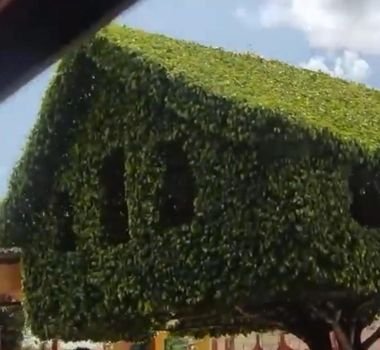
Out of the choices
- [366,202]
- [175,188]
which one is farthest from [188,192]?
[366,202]

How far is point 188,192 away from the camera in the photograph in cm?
753

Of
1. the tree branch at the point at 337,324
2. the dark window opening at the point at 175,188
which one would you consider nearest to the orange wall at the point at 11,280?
the dark window opening at the point at 175,188

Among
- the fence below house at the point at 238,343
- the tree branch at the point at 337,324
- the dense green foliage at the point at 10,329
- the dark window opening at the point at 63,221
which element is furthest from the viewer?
the dense green foliage at the point at 10,329

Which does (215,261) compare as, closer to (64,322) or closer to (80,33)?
(64,322)

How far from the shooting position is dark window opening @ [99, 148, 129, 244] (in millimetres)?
7945

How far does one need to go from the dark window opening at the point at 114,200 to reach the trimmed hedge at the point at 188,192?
15 millimetres

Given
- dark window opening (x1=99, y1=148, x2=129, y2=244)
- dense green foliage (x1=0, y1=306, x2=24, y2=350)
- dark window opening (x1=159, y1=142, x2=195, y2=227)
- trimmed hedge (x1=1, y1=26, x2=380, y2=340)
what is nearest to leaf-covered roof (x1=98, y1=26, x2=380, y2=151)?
trimmed hedge (x1=1, y1=26, x2=380, y2=340)

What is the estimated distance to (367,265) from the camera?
6488 millimetres

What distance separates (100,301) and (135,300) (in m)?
0.58

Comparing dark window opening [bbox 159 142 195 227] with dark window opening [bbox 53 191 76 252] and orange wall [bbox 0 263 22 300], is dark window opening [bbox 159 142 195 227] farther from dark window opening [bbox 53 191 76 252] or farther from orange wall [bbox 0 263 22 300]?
orange wall [bbox 0 263 22 300]

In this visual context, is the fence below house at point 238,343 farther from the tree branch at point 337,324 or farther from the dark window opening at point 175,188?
the dark window opening at point 175,188

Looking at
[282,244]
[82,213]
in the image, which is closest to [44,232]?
[82,213]

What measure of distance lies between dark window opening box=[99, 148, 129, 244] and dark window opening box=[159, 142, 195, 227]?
63 centimetres

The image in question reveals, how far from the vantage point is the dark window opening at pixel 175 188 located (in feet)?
23.9
